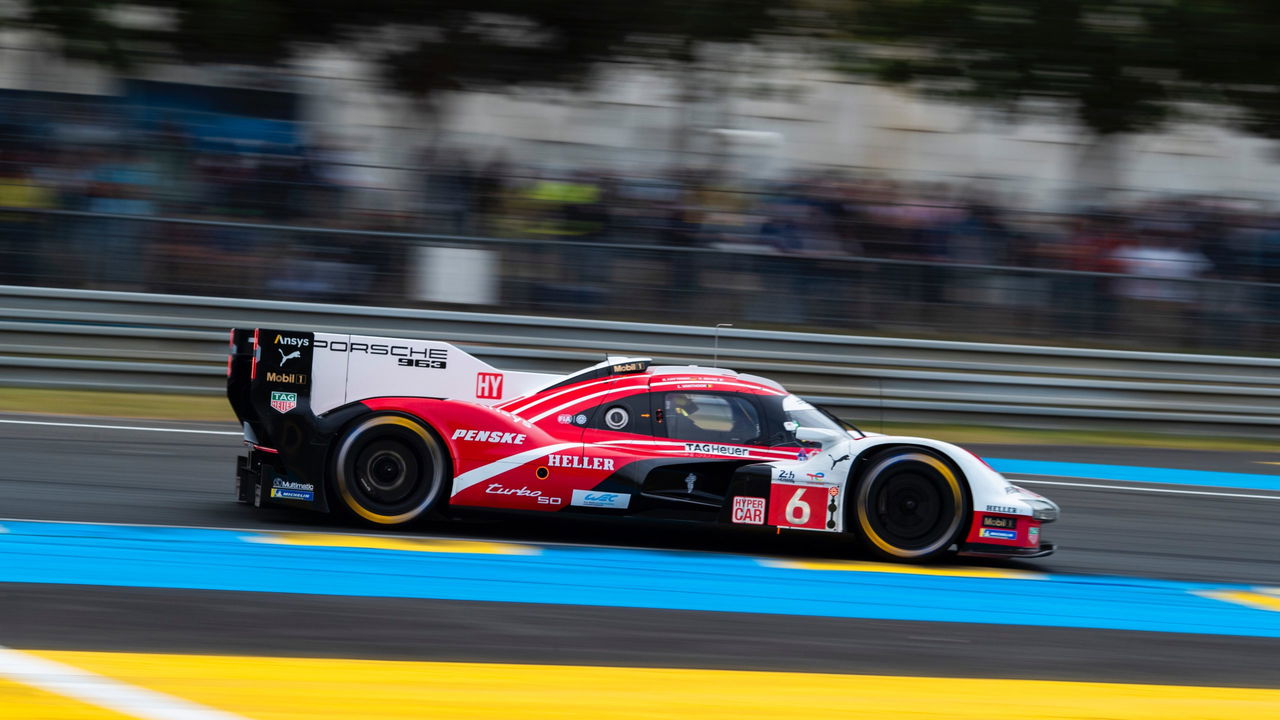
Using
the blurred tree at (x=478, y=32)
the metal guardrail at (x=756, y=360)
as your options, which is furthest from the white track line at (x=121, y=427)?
the blurred tree at (x=478, y=32)

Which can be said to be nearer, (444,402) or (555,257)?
(444,402)

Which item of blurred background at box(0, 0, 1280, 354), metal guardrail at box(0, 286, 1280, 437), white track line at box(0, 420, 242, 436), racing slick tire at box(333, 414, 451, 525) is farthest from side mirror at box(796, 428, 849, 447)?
white track line at box(0, 420, 242, 436)

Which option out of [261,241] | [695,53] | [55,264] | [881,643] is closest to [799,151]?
[695,53]

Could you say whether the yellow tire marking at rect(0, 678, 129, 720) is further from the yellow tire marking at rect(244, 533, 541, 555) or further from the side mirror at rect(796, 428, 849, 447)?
the side mirror at rect(796, 428, 849, 447)

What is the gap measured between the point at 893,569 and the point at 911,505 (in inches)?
13.5

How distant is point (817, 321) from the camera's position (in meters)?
11.8

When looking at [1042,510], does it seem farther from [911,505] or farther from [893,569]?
[893,569]

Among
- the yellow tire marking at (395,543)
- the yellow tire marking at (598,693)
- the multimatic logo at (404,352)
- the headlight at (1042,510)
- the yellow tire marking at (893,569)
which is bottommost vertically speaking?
the yellow tire marking at (598,693)

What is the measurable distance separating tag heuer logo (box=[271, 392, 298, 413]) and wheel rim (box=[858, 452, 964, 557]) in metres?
2.96

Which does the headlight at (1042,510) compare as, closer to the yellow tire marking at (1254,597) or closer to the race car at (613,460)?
the race car at (613,460)

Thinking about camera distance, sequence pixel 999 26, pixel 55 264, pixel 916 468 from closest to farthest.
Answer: pixel 916 468, pixel 55 264, pixel 999 26

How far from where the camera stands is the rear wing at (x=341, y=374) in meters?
6.80

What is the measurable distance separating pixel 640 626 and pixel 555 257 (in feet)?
21.5

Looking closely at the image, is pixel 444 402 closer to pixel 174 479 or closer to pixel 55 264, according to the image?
pixel 174 479
